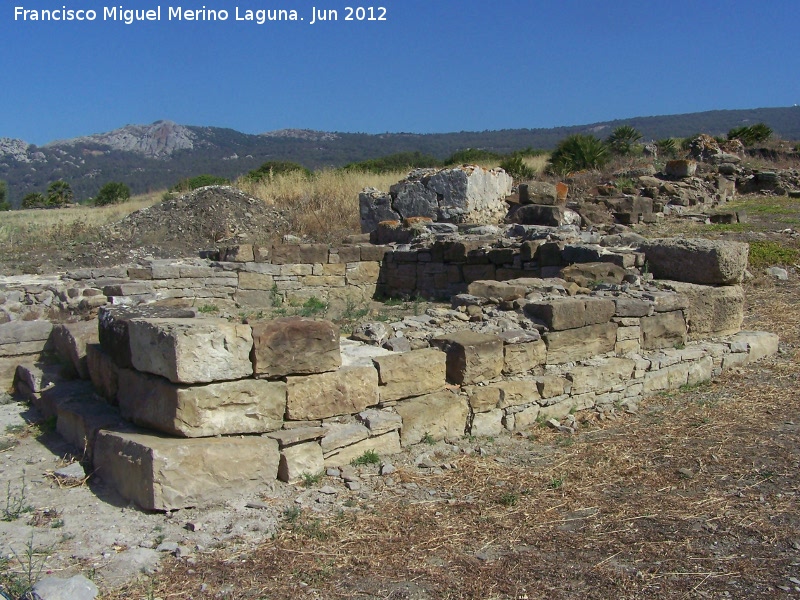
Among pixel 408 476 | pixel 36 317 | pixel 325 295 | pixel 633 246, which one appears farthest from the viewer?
pixel 325 295

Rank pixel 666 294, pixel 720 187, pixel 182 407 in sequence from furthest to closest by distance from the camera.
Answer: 1. pixel 720 187
2. pixel 666 294
3. pixel 182 407

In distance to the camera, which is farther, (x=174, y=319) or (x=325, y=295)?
(x=325, y=295)

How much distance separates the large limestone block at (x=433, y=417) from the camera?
4.76 metres

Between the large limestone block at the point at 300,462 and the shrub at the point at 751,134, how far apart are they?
89.5ft

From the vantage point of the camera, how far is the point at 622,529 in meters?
3.64

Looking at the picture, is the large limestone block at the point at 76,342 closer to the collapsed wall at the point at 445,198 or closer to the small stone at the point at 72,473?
the small stone at the point at 72,473

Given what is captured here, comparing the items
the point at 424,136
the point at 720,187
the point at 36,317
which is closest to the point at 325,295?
the point at 36,317

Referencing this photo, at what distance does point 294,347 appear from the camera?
4.33 meters

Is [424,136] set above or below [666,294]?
above

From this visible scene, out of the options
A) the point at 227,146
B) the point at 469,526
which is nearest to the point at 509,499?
the point at 469,526

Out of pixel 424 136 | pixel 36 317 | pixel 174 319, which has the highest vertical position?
pixel 424 136

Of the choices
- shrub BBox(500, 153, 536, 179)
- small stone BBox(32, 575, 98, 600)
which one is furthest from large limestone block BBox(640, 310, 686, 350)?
shrub BBox(500, 153, 536, 179)

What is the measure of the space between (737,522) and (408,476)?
184 centimetres

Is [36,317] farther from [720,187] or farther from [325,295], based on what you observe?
[720,187]
